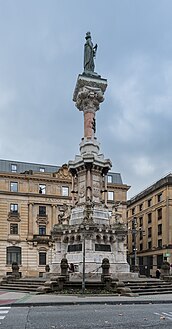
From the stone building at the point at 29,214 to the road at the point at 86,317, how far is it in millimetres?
47730

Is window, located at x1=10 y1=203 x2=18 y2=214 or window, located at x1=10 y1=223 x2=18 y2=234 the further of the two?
window, located at x1=10 y1=203 x2=18 y2=214

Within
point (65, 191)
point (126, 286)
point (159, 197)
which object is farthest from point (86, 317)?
point (159, 197)

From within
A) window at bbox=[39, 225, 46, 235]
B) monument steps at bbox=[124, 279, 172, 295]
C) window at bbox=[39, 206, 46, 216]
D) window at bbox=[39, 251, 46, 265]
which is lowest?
window at bbox=[39, 251, 46, 265]

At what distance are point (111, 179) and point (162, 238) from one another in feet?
44.4

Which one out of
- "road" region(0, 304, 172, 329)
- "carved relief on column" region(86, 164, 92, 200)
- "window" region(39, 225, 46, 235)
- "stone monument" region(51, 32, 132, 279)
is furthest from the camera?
"window" region(39, 225, 46, 235)

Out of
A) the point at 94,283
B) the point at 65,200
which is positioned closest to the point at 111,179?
the point at 65,200

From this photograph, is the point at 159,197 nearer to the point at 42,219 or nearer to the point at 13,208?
the point at 42,219

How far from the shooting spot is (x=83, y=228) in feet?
100

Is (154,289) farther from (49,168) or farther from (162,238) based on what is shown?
(49,168)

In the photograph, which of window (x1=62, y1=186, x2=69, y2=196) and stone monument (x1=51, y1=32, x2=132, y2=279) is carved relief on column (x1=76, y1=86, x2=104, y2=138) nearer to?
stone monument (x1=51, y1=32, x2=132, y2=279)

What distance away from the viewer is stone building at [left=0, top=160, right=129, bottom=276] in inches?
2591

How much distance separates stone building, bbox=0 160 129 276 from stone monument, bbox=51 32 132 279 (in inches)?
1260

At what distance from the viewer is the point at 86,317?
15148 mm

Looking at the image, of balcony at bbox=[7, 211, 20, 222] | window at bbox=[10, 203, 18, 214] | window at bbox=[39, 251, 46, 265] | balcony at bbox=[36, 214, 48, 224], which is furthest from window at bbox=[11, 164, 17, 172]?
window at bbox=[39, 251, 46, 265]
